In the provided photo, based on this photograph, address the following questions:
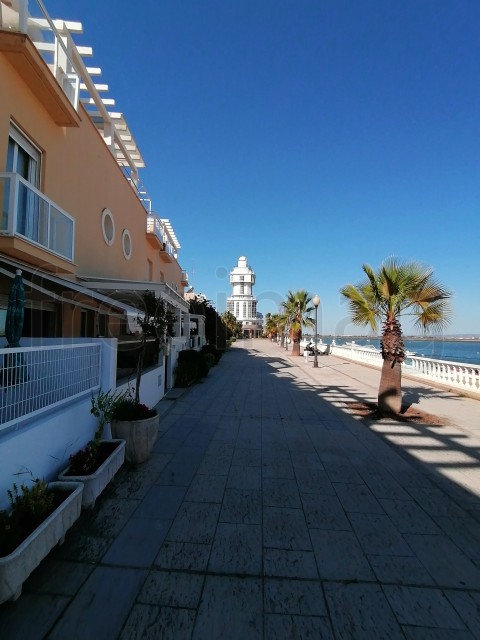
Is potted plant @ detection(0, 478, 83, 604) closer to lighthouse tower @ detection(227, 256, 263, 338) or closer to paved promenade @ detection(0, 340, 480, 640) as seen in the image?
paved promenade @ detection(0, 340, 480, 640)

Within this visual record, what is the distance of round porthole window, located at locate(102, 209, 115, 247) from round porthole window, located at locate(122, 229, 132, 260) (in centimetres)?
136

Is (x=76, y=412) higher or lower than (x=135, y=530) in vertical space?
higher

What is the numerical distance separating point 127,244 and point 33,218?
7.52 m

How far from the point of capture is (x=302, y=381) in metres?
15.0

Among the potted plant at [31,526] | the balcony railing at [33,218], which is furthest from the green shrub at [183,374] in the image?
the potted plant at [31,526]

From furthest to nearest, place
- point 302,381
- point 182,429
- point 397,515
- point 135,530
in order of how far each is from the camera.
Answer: point 302,381 < point 182,429 < point 397,515 < point 135,530

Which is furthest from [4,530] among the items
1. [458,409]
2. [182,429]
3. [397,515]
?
[458,409]

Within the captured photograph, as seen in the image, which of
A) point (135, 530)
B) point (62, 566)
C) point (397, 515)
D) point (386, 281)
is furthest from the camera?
point (386, 281)

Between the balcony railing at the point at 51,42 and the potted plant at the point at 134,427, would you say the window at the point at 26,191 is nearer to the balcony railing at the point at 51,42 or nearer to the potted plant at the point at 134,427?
the balcony railing at the point at 51,42

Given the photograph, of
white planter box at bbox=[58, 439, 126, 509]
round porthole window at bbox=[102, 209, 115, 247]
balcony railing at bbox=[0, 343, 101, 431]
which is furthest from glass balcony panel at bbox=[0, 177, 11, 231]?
round porthole window at bbox=[102, 209, 115, 247]

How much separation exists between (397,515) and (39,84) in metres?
10.1

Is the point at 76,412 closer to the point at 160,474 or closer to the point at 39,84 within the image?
the point at 160,474

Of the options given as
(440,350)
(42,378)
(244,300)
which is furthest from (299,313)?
(244,300)

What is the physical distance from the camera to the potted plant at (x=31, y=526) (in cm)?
236
